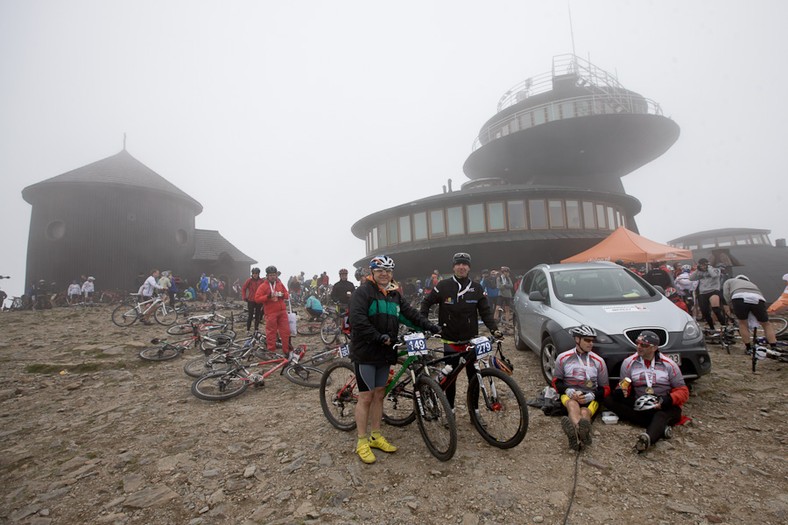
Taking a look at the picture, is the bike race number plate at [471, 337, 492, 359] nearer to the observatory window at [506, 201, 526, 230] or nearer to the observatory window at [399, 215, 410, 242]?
the observatory window at [506, 201, 526, 230]

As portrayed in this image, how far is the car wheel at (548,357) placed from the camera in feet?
18.9

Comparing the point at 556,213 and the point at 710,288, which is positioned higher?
the point at 556,213

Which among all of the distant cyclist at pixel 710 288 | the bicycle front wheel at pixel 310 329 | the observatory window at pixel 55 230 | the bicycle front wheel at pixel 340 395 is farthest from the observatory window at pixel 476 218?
the observatory window at pixel 55 230

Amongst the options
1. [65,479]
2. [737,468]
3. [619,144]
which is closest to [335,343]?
[65,479]

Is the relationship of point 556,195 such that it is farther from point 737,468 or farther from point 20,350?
point 20,350

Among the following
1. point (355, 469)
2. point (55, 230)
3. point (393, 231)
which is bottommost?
point (355, 469)

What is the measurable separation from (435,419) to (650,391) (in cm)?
266

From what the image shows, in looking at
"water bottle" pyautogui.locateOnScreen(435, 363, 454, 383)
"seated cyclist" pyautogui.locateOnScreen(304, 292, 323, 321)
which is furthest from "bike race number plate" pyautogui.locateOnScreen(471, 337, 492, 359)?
"seated cyclist" pyautogui.locateOnScreen(304, 292, 323, 321)

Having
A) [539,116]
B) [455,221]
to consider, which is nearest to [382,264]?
[455,221]

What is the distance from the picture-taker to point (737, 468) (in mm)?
3531

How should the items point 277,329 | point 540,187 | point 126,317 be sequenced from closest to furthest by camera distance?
point 277,329 → point 126,317 → point 540,187

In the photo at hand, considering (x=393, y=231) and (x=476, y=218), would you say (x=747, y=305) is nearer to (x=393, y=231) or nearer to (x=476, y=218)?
(x=476, y=218)

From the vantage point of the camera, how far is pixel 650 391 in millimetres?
4371

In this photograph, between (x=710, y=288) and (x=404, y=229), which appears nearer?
(x=710, y=288)
